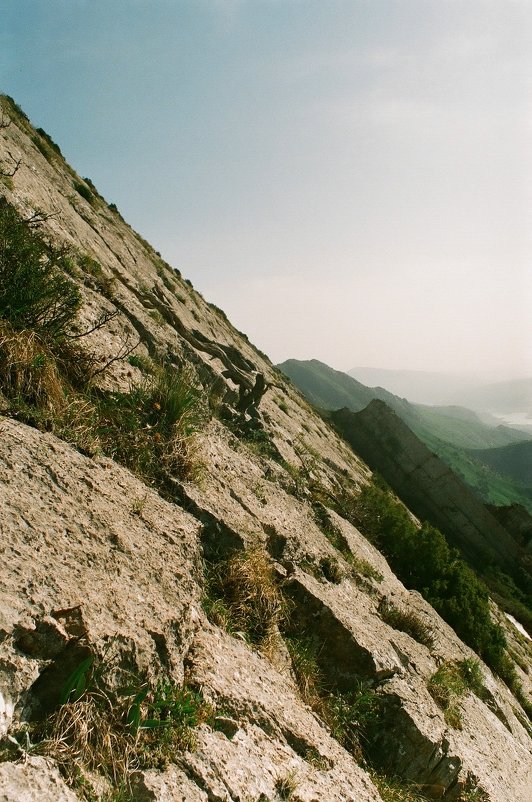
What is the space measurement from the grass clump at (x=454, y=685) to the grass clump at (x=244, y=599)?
3.17 meters

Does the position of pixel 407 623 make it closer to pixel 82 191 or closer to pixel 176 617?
pixel 176 617

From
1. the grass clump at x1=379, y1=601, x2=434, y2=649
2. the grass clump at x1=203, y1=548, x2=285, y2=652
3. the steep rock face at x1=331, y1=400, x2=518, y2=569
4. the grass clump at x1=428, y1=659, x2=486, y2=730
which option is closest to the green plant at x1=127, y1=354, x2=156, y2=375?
the grass clump at x1=203, y1=548, x2=285, y2=652

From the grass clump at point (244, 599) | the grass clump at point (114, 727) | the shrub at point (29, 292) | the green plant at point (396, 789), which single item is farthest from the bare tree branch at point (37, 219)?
the green plant at point (396, 789)

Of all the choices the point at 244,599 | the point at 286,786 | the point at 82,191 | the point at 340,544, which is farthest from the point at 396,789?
the point at 82,191

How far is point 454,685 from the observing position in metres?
6.96

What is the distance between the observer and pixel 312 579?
6.20 metres

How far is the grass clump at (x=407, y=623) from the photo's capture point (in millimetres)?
7426

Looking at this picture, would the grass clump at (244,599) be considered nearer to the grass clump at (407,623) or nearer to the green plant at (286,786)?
the green plant at (286,786)

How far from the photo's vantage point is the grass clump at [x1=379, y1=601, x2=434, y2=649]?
24.4 feet

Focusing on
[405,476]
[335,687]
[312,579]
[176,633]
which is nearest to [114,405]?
[176,633]

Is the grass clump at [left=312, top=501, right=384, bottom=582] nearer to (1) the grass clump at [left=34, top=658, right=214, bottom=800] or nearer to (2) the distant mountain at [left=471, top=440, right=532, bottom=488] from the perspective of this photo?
(1) the grass clump at [left=34, top=658, right=214, bottom=800]

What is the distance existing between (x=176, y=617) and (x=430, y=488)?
35617 millimetres

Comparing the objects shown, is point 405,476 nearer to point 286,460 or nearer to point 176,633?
point 286,460

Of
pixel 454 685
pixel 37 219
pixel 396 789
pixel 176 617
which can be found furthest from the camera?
pixel 37 219
